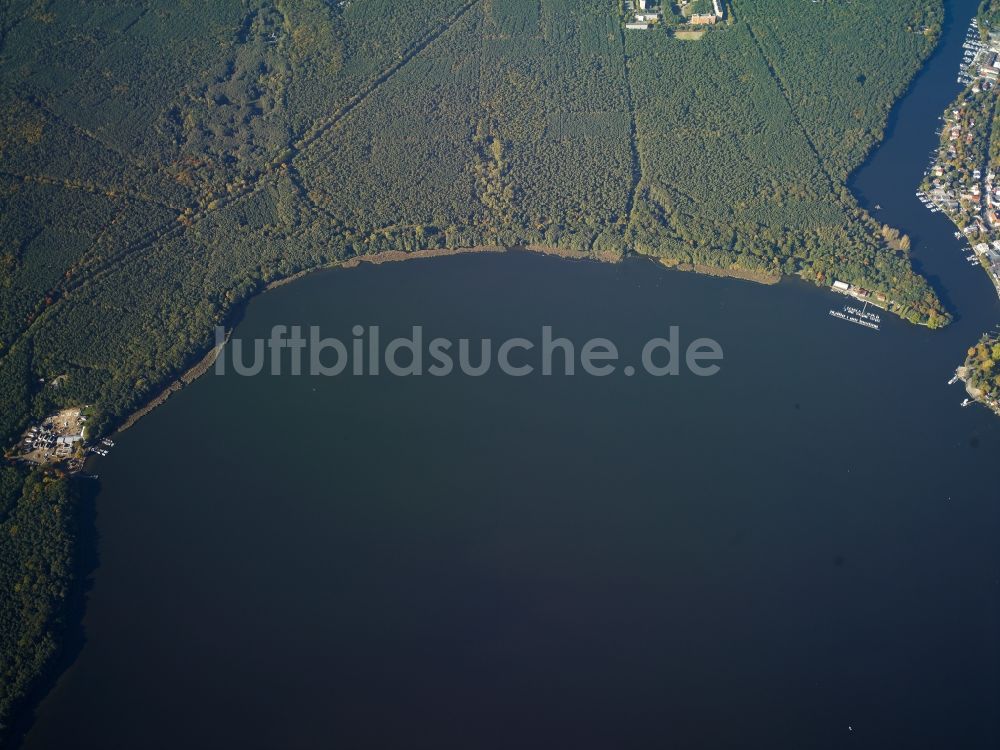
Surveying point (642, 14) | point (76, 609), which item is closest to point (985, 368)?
point (642, 14)

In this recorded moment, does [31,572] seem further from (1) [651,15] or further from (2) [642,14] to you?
(1) [651,15]

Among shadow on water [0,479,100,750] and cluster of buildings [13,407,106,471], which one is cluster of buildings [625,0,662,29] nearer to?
cluster of buildings [13,407,106,471]

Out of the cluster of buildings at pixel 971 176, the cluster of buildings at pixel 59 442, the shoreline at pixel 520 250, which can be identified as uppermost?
the cluster of buildings at pixel 971 176

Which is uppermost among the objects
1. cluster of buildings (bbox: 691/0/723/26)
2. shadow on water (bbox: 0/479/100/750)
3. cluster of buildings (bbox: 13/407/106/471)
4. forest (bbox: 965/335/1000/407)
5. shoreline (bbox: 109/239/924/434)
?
cluster of buildings (bbox: 691/0/723/26)

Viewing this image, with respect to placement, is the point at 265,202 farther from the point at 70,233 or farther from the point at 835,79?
the point at 835,79

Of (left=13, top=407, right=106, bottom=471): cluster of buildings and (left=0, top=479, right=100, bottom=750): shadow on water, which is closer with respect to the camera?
(left=0, top=479, right=100, bottom=750): shadow on water

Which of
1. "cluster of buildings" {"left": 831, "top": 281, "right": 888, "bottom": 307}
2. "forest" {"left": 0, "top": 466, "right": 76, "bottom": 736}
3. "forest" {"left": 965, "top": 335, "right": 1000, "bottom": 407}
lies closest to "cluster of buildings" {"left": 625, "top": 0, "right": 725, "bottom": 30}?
"cluster of buildings" {"left": 831, "top": 281, "right": 888, "bottom": 307}

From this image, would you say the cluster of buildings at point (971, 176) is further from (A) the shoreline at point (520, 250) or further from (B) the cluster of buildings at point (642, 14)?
(B) the cluster of buildings at point (642, 14)

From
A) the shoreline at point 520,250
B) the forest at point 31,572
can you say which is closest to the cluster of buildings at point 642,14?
the shoreline at point 520,250

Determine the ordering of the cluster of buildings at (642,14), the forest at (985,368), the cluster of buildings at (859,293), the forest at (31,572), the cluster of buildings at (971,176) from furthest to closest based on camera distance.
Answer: the cluster of buildings at (642,14) < the cluster of buildings at (971,176) < the cluster of buildings at (859,293) < the forest at (985,368) < the forest at (31,572)
